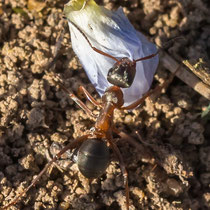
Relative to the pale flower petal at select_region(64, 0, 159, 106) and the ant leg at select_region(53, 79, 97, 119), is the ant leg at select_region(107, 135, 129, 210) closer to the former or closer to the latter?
the ant leg at select_region(53, 79, 97, 119)

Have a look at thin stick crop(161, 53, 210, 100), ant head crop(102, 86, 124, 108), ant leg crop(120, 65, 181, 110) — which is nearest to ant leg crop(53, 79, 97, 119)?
ant head crop(102, 86, 124, 108)

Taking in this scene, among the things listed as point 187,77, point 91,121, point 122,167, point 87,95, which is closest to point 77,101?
point 87,95

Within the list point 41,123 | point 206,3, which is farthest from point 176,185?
point 206,3

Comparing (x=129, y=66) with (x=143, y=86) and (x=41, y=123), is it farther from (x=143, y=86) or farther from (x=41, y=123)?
(x=41, y=123)

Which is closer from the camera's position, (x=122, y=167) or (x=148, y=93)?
(x=122, y=167)

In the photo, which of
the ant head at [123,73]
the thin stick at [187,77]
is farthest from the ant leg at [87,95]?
the thin stick at [187,77]

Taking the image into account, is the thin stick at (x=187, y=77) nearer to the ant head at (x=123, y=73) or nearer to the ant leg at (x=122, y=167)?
the ant head at (x=123, y=73)

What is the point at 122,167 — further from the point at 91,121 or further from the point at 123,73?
the point at 123,73
